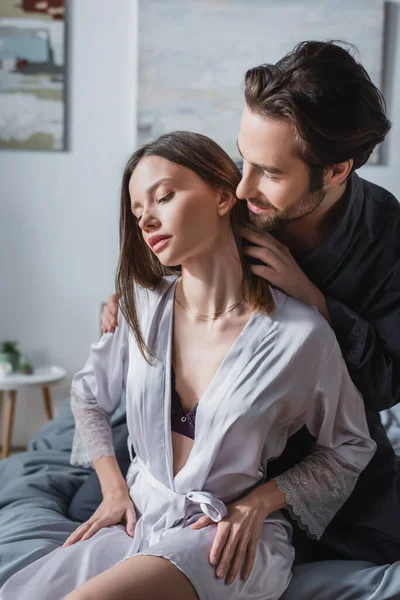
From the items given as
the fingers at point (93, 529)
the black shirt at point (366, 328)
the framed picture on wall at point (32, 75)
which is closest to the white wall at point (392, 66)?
the framed picture on wall at point (32, 75)

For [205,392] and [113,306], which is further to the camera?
[113,306]

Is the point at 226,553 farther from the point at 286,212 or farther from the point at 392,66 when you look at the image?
the point at 392,66

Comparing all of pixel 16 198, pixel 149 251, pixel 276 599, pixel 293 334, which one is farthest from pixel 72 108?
pixel 276 599

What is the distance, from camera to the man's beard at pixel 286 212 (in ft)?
4.51

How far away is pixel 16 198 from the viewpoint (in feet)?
11.6

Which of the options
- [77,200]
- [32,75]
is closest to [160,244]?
[77,200]

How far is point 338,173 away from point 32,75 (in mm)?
2441

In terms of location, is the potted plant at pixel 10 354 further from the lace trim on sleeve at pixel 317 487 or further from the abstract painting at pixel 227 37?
the lace trim on sleeve at pixel 317 487

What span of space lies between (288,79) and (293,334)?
0.44 metres

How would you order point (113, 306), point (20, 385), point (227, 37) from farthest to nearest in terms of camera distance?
1. point (227, 37)
2. point (20, 385)
3. point (113, 306)

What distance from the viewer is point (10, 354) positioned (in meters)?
3.34

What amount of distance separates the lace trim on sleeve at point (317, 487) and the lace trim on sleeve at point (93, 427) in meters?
0.39

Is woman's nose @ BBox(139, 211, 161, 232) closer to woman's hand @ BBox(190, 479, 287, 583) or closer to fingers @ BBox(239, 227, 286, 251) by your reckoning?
fingers @ BBox(239, 227, 286, 251)

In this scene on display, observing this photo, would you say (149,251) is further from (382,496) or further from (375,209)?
(382,496)
